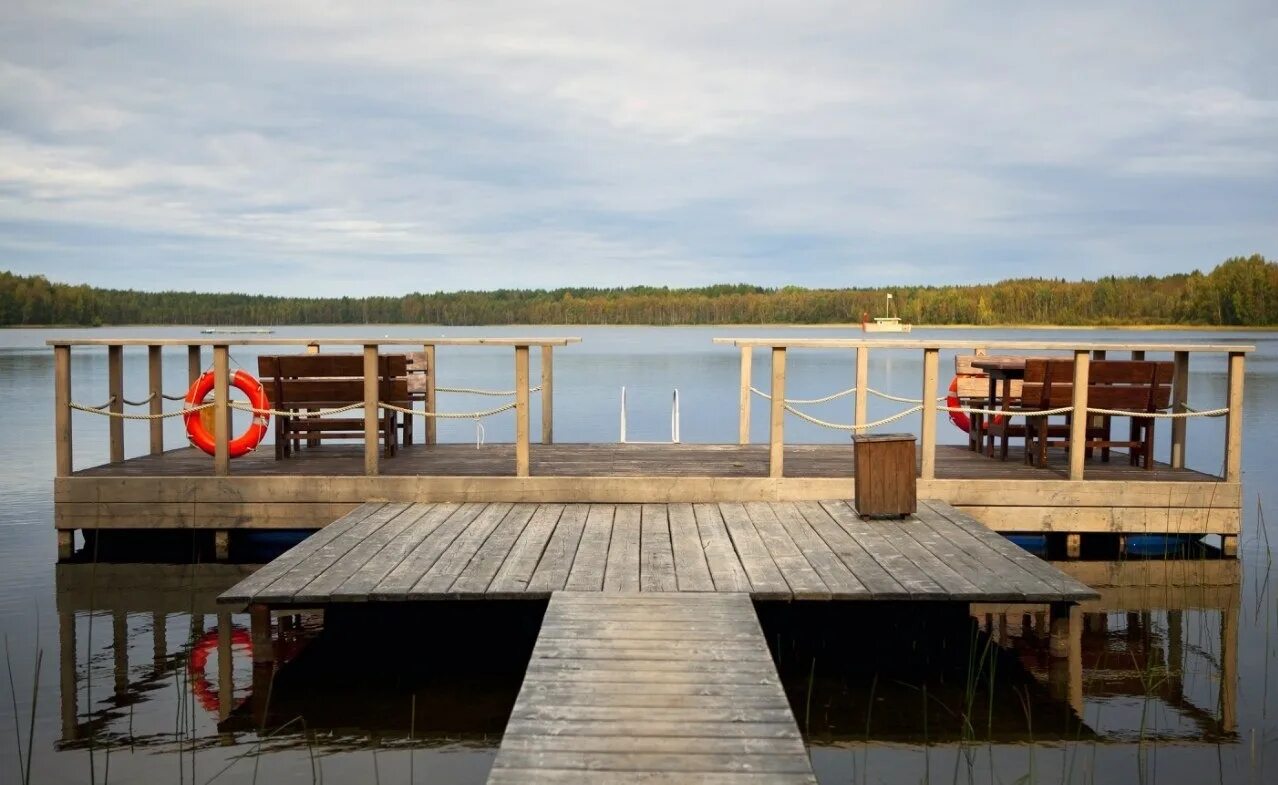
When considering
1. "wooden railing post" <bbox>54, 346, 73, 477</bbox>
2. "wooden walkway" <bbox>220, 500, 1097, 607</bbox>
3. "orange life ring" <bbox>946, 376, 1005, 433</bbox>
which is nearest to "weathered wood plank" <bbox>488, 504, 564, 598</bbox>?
"wooden walkway" <bbox>220, 500, 1097, 607</bbox>

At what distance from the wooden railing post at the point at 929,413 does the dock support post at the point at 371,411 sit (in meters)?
4.05

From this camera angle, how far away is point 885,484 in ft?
25.1

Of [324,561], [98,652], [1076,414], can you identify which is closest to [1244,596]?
[1076,414]

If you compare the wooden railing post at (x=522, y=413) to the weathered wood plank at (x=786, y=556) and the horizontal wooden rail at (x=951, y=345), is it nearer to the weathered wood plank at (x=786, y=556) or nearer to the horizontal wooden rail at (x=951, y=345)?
the horizontal wooden rail at (x=951, y=345)

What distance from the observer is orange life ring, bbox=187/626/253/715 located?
6.07 metres

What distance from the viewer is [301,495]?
28.2ft

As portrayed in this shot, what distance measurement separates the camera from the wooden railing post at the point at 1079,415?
8.50 m

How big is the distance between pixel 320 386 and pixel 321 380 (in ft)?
0.17

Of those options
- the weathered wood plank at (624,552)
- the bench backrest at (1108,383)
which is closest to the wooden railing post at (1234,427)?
the bench backrest at (1108,383)

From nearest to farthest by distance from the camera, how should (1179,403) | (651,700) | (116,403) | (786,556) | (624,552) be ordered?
(651,700) < (786,556) < (624,552) < (1179,403) < (116,403)

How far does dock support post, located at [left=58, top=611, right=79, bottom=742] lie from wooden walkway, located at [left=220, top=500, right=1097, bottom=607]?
1005 mm

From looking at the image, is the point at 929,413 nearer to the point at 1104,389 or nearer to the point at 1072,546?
the point at 1072,546

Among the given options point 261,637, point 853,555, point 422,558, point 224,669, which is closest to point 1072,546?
point 853,555

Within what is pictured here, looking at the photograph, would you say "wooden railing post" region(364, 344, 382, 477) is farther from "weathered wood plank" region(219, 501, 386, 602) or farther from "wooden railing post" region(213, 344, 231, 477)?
"wooden railing post" region(213, 344, 231, 477)
